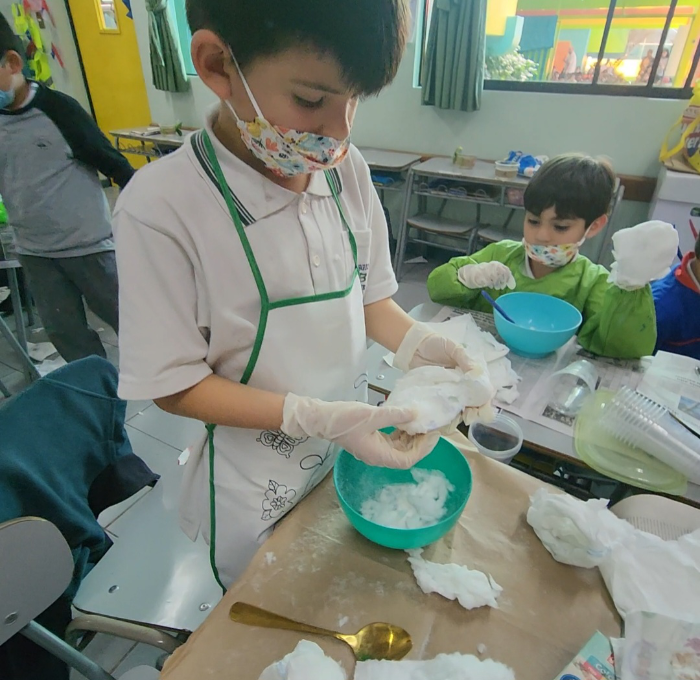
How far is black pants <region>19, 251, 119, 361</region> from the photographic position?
93.4 inches

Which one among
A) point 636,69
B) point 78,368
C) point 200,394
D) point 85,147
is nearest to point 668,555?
point 200,394

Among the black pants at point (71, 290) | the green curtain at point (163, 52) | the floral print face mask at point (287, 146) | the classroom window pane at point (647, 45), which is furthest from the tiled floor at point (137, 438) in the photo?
the green curtain at point (163, 52)

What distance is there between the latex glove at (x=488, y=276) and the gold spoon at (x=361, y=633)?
1.30 m

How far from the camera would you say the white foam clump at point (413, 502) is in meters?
0.89

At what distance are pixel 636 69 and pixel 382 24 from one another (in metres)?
4.02

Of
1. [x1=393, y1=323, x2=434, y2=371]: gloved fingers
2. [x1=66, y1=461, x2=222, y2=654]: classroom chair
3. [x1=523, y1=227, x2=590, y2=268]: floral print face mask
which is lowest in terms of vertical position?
[x1=66, y1=461, x2=222, y2=654]: classroom chair

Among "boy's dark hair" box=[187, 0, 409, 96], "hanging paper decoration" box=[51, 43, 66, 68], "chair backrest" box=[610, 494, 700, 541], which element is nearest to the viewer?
"boy's dark hair" box=[187, 0, 409, 96]

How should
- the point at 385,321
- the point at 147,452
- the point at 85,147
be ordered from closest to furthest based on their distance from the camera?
the point at 385,321 < the point at 85,147 < the point at 147,452

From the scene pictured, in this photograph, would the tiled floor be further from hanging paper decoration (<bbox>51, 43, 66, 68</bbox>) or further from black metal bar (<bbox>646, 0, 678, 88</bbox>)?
hanging paper decoration (<bbox>51, 43, 66, 68</bbox>)

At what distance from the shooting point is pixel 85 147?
220 centimetres

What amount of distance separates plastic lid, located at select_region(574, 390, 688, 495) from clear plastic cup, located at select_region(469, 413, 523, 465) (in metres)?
0.14

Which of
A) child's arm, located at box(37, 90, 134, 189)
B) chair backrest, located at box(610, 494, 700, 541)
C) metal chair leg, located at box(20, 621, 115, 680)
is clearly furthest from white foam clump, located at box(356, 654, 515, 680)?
child's arm, located at box(37, 90, 134, 189)

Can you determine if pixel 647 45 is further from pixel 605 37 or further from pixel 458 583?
pixel 458 583

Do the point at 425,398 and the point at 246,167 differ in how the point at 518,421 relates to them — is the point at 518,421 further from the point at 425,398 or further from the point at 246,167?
the point at 246,167
